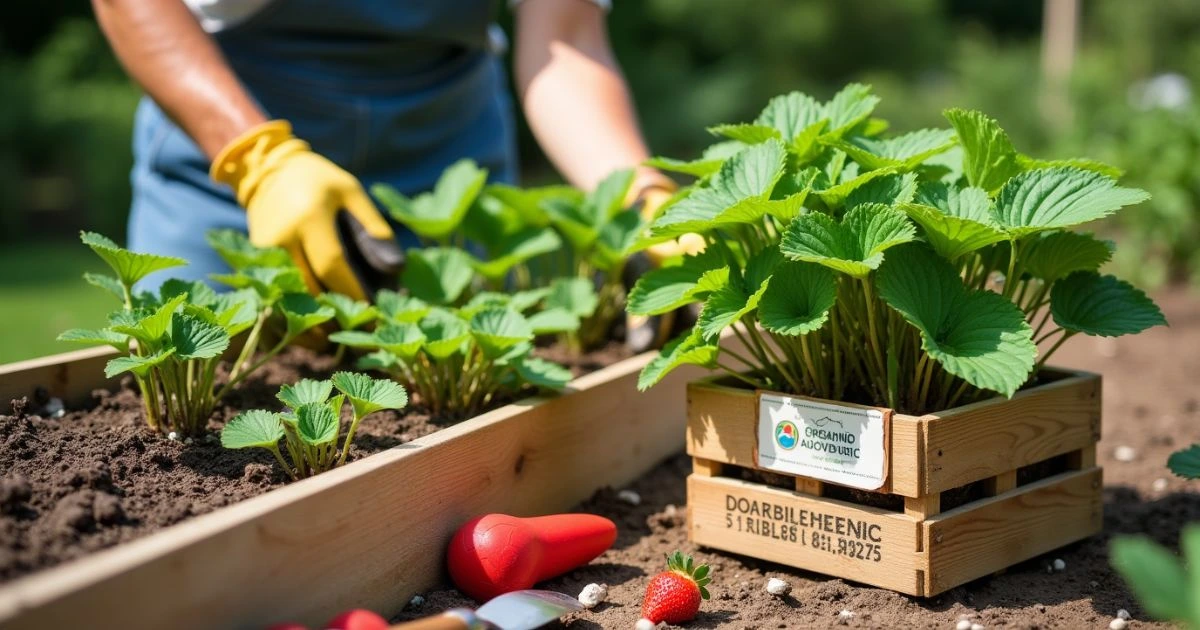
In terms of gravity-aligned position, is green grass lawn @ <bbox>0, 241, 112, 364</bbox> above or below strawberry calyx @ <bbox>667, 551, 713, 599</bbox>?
below

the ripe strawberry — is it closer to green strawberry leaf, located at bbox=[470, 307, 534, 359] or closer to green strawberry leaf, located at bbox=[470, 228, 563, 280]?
green strawberry leaf, located at bbox=[470, 307, 534, 359]

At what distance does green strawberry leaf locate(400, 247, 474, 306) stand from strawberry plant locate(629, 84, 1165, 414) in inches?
22.9

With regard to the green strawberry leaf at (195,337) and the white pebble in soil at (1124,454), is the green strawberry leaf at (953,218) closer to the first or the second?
the green strawberry leaf at (195,337)

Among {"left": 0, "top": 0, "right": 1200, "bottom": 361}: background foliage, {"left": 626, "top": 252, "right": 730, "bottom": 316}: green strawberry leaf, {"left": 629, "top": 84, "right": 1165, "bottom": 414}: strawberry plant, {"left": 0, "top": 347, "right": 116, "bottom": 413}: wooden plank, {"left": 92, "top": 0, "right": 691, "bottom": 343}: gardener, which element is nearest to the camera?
{"left": 629, "top": 84, "right": 1165, "bottom": 414}: strawberry plant

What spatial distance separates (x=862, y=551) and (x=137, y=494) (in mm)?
1051

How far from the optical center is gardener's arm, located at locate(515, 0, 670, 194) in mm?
2631

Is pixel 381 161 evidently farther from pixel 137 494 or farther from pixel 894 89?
pixel 894 89

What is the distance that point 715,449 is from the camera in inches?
72.4

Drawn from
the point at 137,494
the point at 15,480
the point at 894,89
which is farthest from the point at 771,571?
the point at 894,89

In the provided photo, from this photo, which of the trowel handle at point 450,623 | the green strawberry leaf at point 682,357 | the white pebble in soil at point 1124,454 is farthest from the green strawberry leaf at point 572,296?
the white pebble in soil at point 1124,454

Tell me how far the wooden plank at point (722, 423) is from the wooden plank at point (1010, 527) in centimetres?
32

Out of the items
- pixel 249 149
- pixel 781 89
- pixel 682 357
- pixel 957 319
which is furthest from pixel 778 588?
pixel 781 89

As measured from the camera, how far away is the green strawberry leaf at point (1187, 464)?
1621 mm

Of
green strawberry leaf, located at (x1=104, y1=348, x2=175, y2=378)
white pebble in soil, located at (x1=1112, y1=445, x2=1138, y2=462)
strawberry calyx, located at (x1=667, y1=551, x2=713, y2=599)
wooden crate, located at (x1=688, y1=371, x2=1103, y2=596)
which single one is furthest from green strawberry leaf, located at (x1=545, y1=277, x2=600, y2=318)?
white pebble in soil, located at (x1=1112, y1=445, x2=1138, y2=462)
